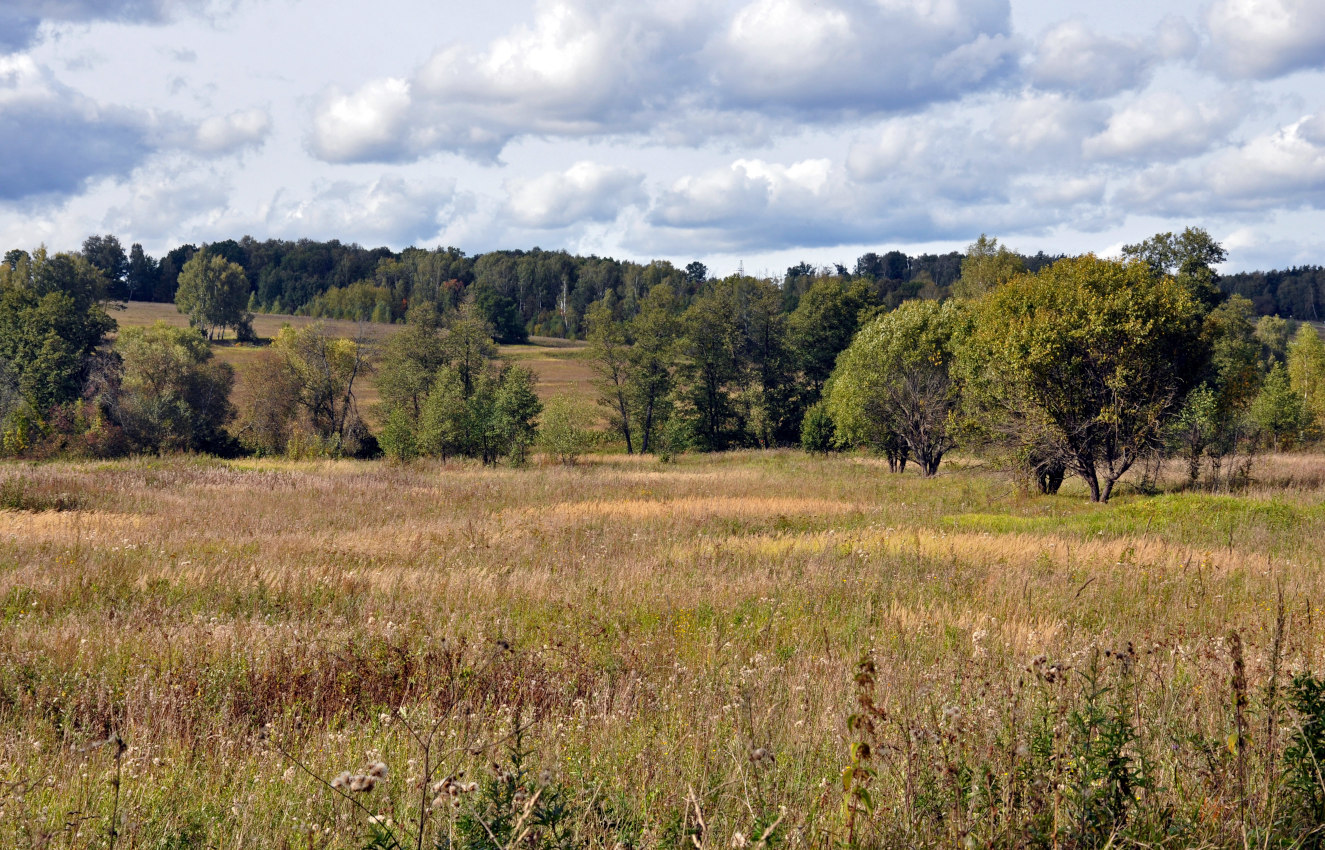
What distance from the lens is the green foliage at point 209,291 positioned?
9794cm

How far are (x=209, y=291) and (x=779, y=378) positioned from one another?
2889 inches

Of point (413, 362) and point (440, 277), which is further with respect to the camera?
point (440, 277)

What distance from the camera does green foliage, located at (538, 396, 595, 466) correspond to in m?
48.1

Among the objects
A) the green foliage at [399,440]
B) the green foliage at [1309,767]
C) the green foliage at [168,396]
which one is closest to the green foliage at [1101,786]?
the green foliage at [1309,767]

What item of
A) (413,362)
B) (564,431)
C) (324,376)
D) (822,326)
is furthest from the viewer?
(822,326)

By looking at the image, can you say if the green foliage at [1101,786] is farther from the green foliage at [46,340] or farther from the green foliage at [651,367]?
the green foliage at [46,340]

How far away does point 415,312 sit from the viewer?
60.2 meters

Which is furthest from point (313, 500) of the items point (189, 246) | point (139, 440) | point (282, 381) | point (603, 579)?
point (189, 246)

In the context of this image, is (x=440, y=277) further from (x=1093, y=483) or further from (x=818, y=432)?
(x=1093, y=483)

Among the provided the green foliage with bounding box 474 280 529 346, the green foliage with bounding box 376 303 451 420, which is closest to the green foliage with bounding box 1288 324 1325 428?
the green foliage with bounding box 376 303 451 420

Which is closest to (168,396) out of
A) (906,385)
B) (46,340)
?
(46,340)

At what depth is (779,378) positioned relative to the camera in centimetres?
6950

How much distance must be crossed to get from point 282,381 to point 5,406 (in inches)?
618

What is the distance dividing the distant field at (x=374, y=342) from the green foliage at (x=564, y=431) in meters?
17.0
